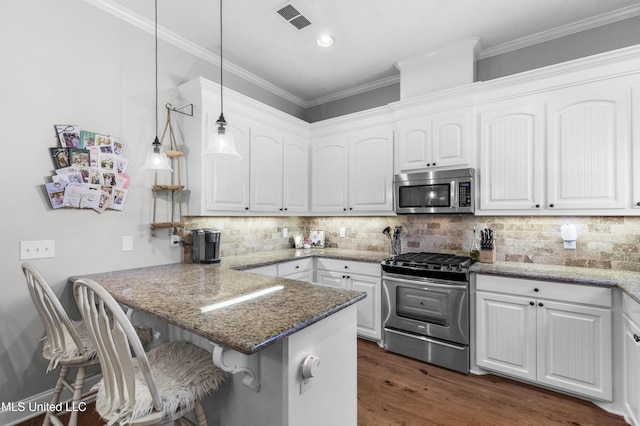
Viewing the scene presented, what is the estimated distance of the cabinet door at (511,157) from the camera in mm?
2577

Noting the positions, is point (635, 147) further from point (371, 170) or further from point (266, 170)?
point (266, 170)

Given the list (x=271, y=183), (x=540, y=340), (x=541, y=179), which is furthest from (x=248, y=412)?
(x=541, y=179)

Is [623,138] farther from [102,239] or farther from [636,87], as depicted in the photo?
[102,239]

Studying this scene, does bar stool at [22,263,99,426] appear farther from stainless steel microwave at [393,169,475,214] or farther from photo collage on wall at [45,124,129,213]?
stainless steel microwave at [393,169,475,214]

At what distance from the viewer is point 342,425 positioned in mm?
1458

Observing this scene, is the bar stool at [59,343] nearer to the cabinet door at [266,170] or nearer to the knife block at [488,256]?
the cabinet door at [266,170]

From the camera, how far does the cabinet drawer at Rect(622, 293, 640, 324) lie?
1.76m

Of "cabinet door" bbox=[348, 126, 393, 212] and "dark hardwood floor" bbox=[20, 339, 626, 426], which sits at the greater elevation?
"cabinet door" bbox=[348, 126, 393, 212]

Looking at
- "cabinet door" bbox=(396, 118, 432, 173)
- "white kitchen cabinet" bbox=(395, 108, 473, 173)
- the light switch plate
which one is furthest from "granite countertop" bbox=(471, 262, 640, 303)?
the light switch plate

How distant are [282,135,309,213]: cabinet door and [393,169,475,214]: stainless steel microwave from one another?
1218 mm

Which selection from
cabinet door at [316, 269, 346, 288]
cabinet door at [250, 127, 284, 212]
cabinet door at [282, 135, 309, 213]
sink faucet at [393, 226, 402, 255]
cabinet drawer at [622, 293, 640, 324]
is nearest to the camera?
cabinet drawer at [622, 293, 640, 324]

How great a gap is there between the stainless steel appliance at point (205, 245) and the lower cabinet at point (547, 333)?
2307 mm

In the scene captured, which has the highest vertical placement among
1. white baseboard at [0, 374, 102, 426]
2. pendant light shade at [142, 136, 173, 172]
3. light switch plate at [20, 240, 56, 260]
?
pendant light shade at [142, 136, 173, 172]

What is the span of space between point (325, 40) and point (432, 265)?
2.31 metres
